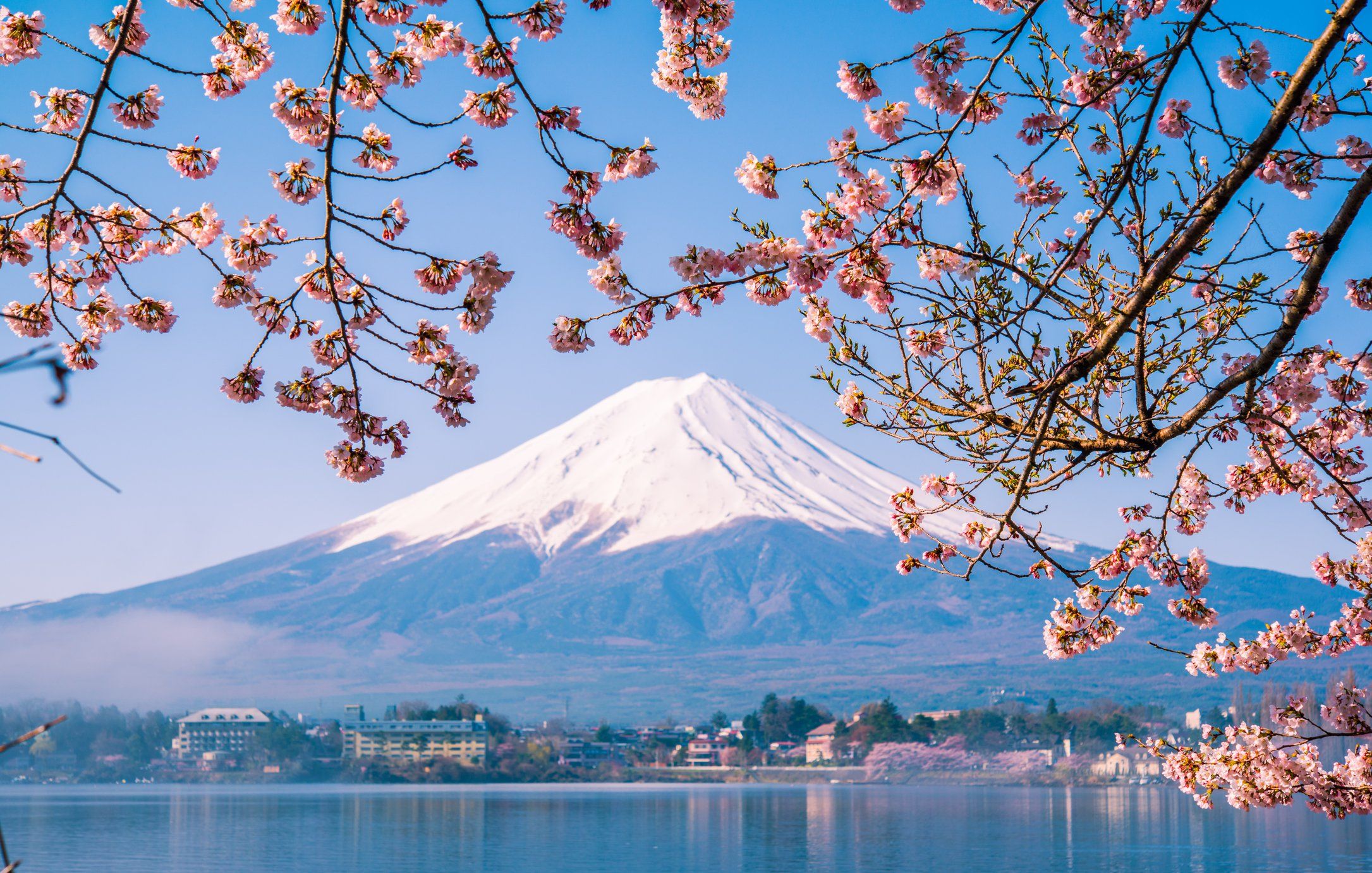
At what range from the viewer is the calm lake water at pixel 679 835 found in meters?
37.1

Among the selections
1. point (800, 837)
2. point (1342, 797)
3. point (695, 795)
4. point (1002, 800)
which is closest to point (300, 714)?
point (695, 795)

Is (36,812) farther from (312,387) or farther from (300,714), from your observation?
→ (300,714)

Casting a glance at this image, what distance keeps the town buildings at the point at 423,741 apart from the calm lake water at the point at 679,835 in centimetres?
3440

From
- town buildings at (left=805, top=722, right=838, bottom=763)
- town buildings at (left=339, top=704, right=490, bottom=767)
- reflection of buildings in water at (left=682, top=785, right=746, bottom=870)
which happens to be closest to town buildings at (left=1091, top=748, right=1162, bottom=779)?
town buildings at (left=805, top=722, right=838, bottom=763)

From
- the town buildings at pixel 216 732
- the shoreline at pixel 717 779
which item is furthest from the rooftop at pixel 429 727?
the town buildings at pixel 216 732

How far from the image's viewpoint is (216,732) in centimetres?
14738

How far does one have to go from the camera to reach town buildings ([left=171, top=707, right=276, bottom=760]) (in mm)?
143625

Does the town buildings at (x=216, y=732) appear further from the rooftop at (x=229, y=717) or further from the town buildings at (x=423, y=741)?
the town buildings at (x=423, y=741)

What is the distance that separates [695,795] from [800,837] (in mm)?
38850

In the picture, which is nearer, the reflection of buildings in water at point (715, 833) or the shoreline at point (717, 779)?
the reflection of buildings in water at point (715, 833)

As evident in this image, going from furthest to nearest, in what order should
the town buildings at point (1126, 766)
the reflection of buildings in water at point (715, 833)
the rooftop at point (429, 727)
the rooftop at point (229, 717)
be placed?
the rooftop at point (229, 717)
the rooftop at point (429, 727)
the town buildings at point (1126, 766)
the reflection of buildings in water at point (715, 833)

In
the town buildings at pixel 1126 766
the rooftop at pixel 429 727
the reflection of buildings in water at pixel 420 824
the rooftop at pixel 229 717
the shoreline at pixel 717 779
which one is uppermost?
the reflection of buildings in water at pixel 420 824

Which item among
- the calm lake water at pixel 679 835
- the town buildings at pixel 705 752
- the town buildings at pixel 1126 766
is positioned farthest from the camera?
the town buildings at pixel 705 752

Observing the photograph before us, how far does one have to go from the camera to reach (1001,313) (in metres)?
5.58
